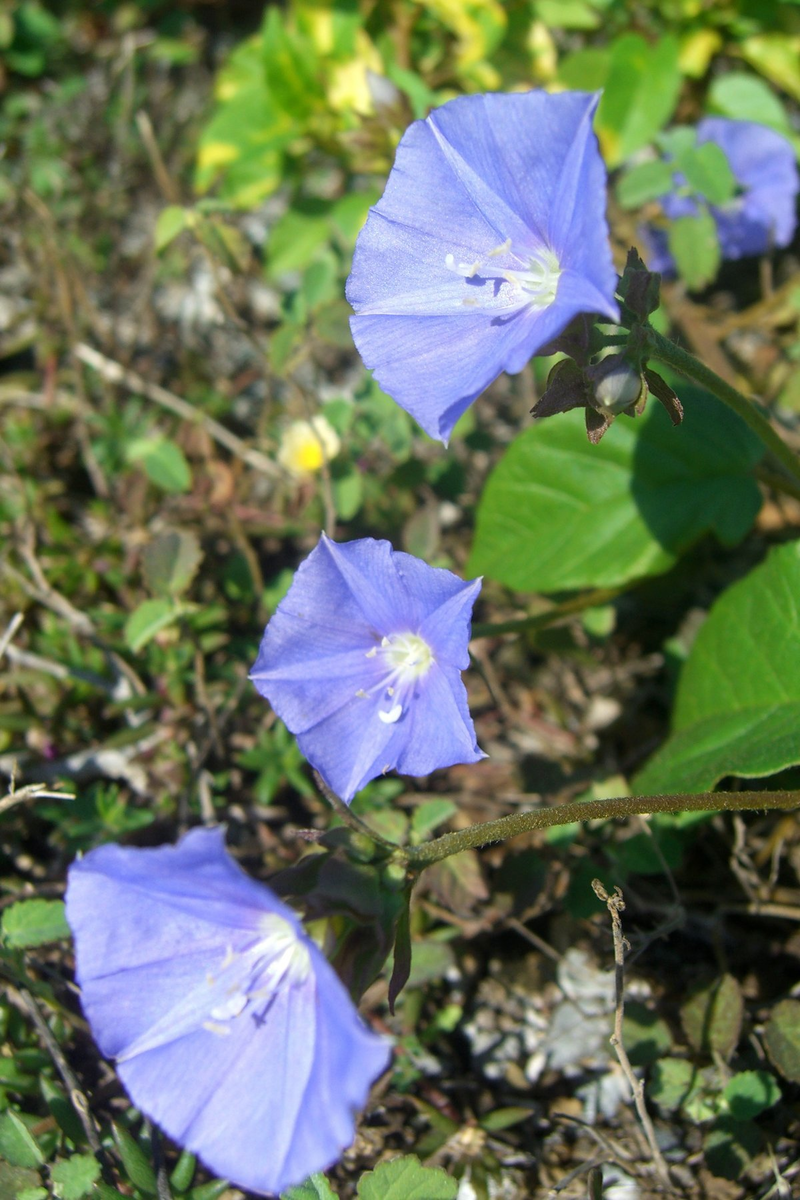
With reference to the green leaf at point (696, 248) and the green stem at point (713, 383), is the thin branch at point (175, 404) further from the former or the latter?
the green stem at point (713, 383)

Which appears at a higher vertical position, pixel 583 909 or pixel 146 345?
pixel 146 345

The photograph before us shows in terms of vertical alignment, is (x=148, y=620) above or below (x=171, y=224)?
below

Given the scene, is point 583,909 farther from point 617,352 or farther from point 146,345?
point 146,345

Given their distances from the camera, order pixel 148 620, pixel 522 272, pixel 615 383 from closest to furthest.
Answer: pixel 615 383 → pixel 522 272 → pixel 148 620

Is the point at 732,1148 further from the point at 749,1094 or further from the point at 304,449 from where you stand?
the point at 304,449

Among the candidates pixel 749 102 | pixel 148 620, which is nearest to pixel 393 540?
pixel 148 620

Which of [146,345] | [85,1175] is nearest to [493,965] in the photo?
[85,1175]
